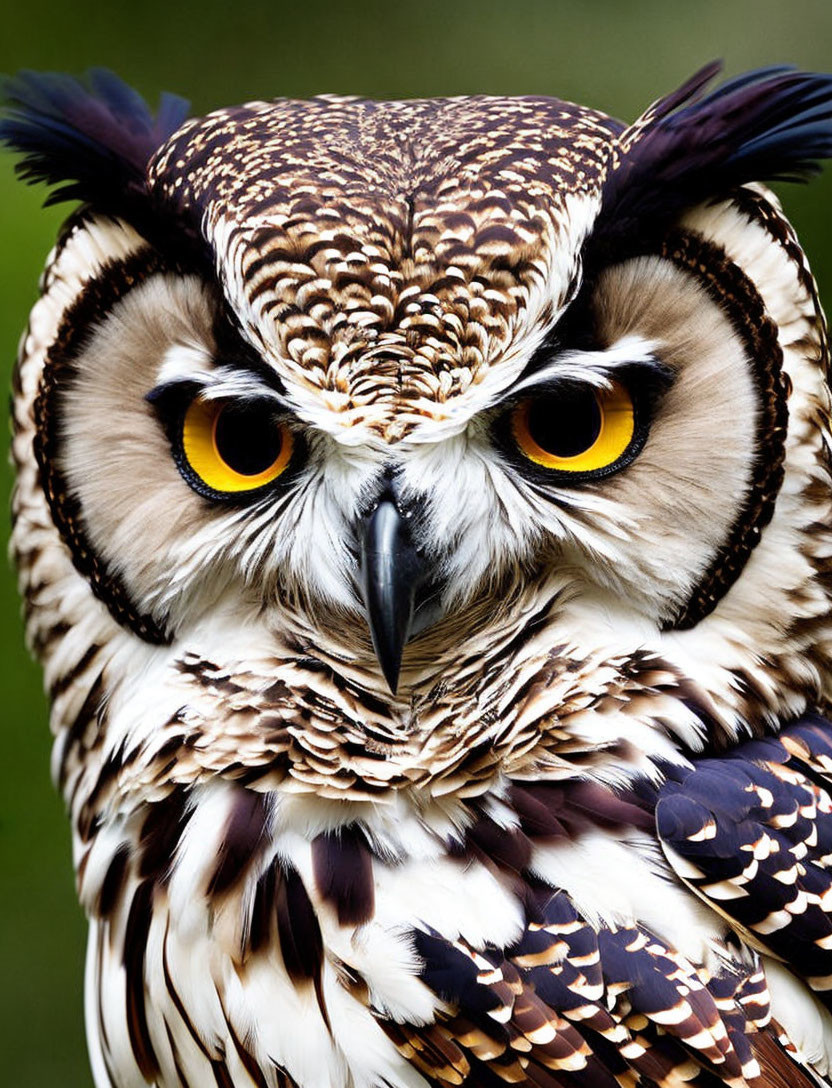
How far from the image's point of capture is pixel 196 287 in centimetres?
156

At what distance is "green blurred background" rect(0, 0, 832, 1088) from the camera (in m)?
3.00

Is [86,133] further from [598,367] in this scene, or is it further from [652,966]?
[652,966]

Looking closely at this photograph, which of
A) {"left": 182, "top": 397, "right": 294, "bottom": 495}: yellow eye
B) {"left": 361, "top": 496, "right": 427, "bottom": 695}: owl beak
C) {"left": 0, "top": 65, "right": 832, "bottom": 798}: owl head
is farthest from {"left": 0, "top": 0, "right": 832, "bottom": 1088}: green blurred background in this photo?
{"left": 361, "top": 496, "right": 427, "bottom": 695}: owl beak

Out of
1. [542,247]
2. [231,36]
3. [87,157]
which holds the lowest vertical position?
[542,247]

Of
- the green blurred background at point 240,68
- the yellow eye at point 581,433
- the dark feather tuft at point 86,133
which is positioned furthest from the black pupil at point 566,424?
the green blurred background at point 240,68

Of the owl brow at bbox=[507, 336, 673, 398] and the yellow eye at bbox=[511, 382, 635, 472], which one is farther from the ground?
the owl brow at bbox=[507, 336, 673, 398]

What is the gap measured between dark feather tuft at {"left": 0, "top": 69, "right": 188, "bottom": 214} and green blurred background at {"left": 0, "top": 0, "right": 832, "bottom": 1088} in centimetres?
115

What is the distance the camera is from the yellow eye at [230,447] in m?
1.52

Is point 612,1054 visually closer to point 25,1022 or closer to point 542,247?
point 542,247

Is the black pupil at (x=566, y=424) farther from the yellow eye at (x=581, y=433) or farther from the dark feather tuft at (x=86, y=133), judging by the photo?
the dark feather tuft at (x=86, y=133)

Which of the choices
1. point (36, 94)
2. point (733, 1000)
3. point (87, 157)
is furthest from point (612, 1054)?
point (36, 94)

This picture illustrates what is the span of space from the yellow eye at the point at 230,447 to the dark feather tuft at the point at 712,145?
38 cm

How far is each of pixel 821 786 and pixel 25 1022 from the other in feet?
7.06

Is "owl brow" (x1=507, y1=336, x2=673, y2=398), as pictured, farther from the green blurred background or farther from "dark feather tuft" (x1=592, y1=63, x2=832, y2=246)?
the green blurred background
